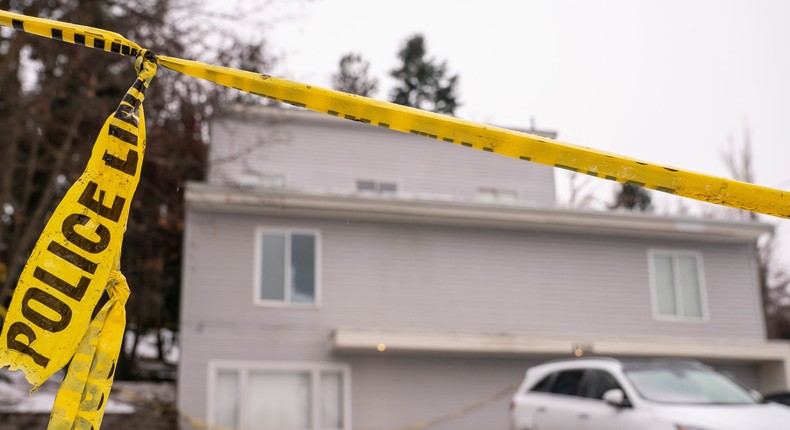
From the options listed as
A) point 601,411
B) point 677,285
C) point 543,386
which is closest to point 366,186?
point 677,285

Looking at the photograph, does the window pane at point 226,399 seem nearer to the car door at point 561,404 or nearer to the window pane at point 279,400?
the window pane at point 279,400

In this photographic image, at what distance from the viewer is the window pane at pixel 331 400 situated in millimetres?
17234

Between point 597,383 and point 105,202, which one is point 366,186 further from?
point 105,202

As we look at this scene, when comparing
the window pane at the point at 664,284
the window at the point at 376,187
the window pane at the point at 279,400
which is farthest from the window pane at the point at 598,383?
the window at the point at 376,187

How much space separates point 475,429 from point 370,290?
3.69m

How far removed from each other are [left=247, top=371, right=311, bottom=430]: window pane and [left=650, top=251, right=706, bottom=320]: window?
8.52 m

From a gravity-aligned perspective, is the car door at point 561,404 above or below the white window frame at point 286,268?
below

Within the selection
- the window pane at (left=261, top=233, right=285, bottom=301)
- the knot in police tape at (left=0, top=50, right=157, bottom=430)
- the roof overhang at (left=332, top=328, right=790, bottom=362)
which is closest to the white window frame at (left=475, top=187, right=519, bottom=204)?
the roof overhang at (left=332, top=328, right=790, bottom=362)

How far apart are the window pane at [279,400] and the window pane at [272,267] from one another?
5.46ft

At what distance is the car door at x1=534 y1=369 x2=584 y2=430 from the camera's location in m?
9.64

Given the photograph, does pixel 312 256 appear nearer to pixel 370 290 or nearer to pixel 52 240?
pixel 370 290

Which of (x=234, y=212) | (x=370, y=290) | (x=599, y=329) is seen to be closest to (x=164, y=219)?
(x=234, y=212)

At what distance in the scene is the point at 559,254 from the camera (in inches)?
773

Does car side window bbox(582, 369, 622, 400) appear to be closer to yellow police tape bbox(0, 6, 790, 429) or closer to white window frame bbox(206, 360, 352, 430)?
yellow police tape bbox(0, 6, 790, 429)
